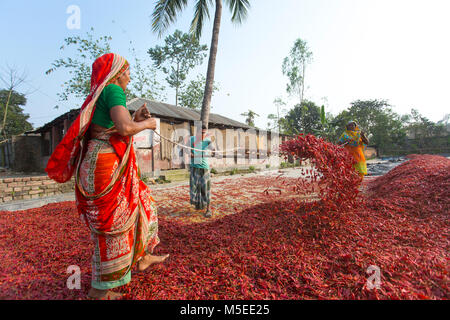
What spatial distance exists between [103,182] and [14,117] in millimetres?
37140

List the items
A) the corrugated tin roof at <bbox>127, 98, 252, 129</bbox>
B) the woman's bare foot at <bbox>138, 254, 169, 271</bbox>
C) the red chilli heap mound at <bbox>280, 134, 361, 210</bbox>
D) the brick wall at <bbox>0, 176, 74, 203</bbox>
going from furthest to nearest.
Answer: the corrugated tin roof at <bbox>127, 98, 252, 129</bbox>
the brick wall at <bbox>0, 176, 74, 203</bbox>
the red chilli heap mound at <bbox>280, 134, 361, 210</bbox>
the woman's bare foot at <bbox>138, 254, 169, 271</bbox>

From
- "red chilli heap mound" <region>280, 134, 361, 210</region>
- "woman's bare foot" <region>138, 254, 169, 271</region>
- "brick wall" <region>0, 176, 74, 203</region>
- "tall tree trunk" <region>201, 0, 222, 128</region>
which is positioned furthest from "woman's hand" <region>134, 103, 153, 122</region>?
"brick wall" <region>0, 176, 74, 203</region>

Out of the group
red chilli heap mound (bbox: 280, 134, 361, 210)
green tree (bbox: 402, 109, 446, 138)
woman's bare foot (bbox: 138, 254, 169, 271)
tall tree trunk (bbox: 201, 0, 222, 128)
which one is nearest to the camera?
woman's bare foot (bbox: 138, 254, 169, 271)

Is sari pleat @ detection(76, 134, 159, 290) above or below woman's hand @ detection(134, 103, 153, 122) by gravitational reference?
below

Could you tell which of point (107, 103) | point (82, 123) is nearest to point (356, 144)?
point (107, 103)

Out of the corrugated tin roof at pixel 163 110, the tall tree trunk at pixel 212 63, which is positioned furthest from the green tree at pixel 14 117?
the tall tree trunk at pixel 212 63

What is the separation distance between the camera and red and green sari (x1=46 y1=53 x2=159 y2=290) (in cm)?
147

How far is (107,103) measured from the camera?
59.3 inches

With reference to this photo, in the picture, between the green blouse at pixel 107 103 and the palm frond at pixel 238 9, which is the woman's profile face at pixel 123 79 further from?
the palm frond at pixel 238 9

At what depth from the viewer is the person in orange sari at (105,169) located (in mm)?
1471

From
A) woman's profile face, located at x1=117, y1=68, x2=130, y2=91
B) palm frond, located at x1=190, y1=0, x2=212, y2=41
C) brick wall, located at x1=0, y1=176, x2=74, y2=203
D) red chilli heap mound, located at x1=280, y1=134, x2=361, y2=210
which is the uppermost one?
palm frond, located at x1=190, y1=0, x2=212, y2=41

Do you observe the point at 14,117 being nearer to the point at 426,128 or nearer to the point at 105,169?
the point at 105,169
